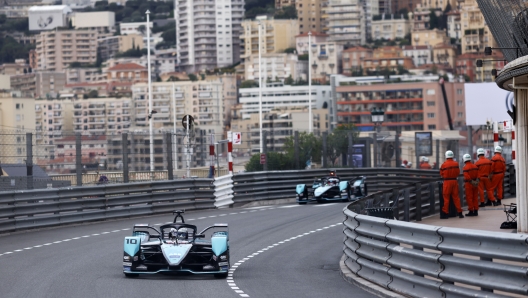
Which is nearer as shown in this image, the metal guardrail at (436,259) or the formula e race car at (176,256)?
the metal guardrail at (436,259)

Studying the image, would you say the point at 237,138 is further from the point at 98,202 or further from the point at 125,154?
the point at 98,202

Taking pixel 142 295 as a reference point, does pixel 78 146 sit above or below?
above

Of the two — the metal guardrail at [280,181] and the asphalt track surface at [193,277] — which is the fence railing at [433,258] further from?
the metal guardrail at [280,181]

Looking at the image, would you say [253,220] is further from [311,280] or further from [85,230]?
[311,280]

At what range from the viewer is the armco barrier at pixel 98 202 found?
2377 cm

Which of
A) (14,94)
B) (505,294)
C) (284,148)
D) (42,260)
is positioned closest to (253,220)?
(42,260)

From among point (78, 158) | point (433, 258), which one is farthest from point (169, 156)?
point (433, 258)

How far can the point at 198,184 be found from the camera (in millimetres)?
29453

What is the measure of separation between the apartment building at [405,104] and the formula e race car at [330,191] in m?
149

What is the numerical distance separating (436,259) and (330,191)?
1852cm

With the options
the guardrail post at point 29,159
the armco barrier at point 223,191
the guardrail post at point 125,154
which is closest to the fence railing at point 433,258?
the guardrail post at point 29,159

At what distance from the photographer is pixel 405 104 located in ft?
617

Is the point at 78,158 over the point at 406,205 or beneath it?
over

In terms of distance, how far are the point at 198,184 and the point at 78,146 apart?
462 centimetres
